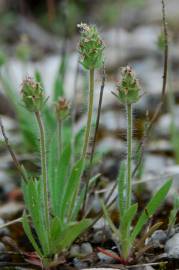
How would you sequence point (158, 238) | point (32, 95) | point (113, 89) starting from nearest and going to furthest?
point (32, 95) < point (158, 238) < point (113, 89)

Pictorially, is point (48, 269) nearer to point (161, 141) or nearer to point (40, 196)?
point (40, 196)

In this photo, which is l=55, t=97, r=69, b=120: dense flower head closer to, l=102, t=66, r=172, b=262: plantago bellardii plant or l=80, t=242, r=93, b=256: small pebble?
l=102, t=66, r=172, b=262: plantago bellardii plant

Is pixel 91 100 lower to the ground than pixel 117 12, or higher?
lower

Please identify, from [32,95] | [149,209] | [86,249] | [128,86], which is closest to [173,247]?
[149,209]

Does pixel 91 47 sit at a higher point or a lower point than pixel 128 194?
higher

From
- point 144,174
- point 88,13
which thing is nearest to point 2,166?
point 144,174

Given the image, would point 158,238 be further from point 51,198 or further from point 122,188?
point 51,198

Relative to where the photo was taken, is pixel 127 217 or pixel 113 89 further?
pixel 113 89

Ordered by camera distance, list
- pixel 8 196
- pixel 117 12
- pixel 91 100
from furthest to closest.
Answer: pixel 117 12, pixel 8 196, pixel 91 100
